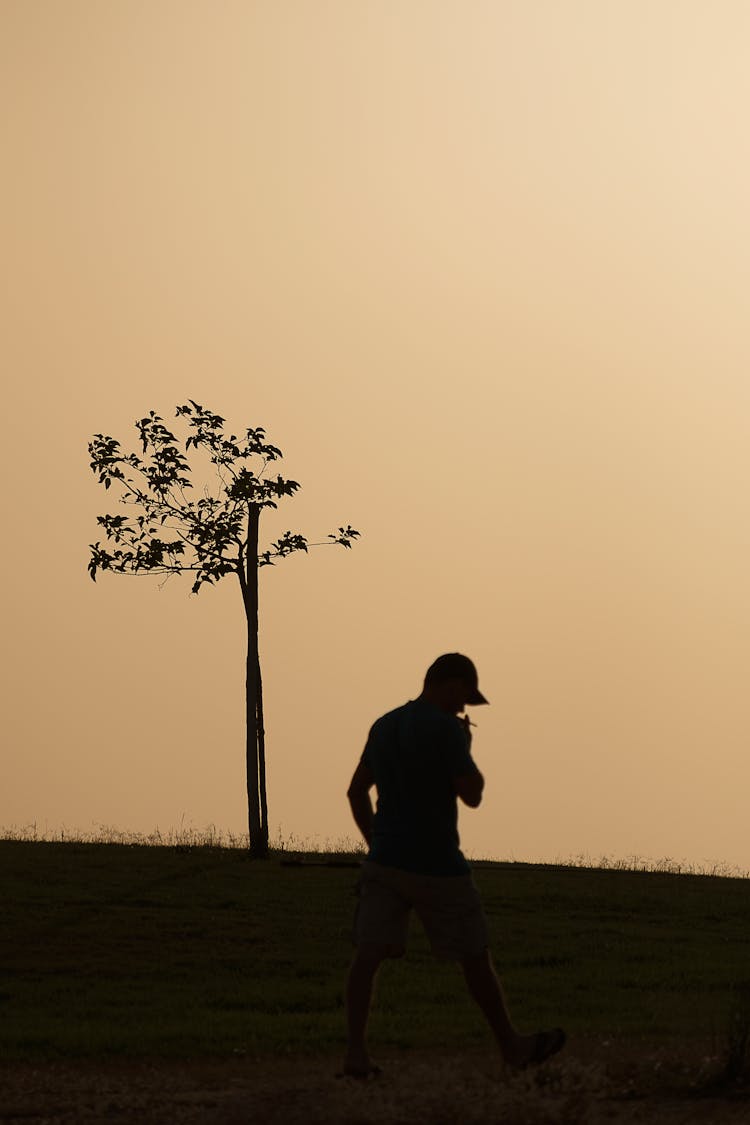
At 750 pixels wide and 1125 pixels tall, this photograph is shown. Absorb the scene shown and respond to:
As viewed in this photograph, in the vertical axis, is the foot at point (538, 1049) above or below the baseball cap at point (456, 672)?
below

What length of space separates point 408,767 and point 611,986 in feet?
26.0

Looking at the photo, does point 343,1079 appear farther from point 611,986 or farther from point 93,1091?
point 611,986

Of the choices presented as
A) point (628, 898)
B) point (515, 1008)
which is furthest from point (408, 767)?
point (628, 898)

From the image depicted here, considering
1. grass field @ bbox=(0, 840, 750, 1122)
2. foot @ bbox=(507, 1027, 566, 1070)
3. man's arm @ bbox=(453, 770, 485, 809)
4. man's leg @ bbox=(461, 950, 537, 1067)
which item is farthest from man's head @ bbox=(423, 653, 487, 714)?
foot @ bbox=(507, 1027, 566, 1070)

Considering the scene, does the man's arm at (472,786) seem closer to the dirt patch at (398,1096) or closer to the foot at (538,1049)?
the foot at (538,1049)

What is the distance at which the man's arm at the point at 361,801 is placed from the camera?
10227 mm

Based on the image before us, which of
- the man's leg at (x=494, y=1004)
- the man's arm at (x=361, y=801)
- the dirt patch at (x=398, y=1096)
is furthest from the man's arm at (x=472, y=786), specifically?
the dirt patch at (x=398, y=1096)

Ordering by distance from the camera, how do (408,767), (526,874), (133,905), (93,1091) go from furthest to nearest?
(526,874) → (133,905) → (93,1091) → (408,767)

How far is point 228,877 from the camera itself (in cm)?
2505

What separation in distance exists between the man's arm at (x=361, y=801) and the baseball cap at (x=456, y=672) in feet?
2.38

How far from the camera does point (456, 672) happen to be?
398 inches

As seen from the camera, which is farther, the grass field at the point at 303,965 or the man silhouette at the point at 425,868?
the grass field at the point at 303,965

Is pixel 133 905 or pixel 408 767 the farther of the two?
pixel 133 905

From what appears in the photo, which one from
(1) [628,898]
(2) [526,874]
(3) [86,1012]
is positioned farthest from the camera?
(2) [526,874]
